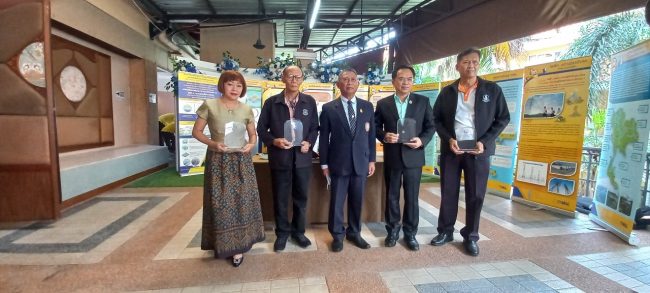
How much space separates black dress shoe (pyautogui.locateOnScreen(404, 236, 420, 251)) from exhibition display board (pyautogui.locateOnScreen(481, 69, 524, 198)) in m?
2.66

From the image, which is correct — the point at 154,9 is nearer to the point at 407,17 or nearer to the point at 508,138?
the point at 407,17

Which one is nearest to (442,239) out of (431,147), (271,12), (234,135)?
(234,135)

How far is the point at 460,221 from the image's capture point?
11.8 feet

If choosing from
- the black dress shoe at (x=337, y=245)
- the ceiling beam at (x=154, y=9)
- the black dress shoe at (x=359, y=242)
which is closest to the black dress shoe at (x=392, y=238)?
the black dress shoe at (x=359, y=242)

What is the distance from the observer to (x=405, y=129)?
2525 mm

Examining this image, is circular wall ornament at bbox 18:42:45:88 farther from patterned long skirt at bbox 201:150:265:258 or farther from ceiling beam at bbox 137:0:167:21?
ceiling beam at bbox 137:0:167:21

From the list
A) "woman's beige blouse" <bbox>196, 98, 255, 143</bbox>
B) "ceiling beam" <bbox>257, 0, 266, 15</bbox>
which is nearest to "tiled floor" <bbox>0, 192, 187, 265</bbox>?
"woman's beige blouse" <bbox>196, 98, 255, 143</bbox>

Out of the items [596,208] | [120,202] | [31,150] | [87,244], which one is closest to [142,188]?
[120,202]

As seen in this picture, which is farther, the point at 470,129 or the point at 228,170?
the point at 470,129

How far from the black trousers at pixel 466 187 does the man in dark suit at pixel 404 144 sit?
295 millimetres

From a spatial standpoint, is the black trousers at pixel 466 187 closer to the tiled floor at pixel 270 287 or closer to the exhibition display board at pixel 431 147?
Answer: the tiled floor at pixel 270 287

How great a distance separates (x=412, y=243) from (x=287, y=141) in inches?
59.4

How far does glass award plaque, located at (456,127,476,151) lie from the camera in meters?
2.53

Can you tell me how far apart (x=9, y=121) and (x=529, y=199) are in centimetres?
662
